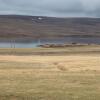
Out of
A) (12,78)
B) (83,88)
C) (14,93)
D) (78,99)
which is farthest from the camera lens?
(12,78)

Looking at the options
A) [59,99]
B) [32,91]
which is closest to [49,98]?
[59,99]

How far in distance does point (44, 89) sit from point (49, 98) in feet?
7.42

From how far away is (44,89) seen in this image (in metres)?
21.2

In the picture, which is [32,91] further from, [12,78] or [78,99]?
[12,78]

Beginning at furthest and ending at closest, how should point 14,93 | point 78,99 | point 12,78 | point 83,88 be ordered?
1. point 12,78
2. point 83,88
3. point 14,93
4. point 78,99

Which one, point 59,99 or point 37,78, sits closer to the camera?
point 59,99

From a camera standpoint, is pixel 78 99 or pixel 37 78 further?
pixel 37 78

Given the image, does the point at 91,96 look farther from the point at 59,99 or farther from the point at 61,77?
the point at 61,77

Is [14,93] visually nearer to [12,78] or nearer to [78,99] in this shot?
[78,99]

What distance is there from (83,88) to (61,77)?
15.5 ft

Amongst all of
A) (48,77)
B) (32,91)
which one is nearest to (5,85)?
(32,91)

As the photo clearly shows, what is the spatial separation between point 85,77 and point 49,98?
300 inches

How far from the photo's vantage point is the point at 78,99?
18734mm

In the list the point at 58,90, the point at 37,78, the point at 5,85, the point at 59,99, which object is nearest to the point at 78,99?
the point at 59,99
